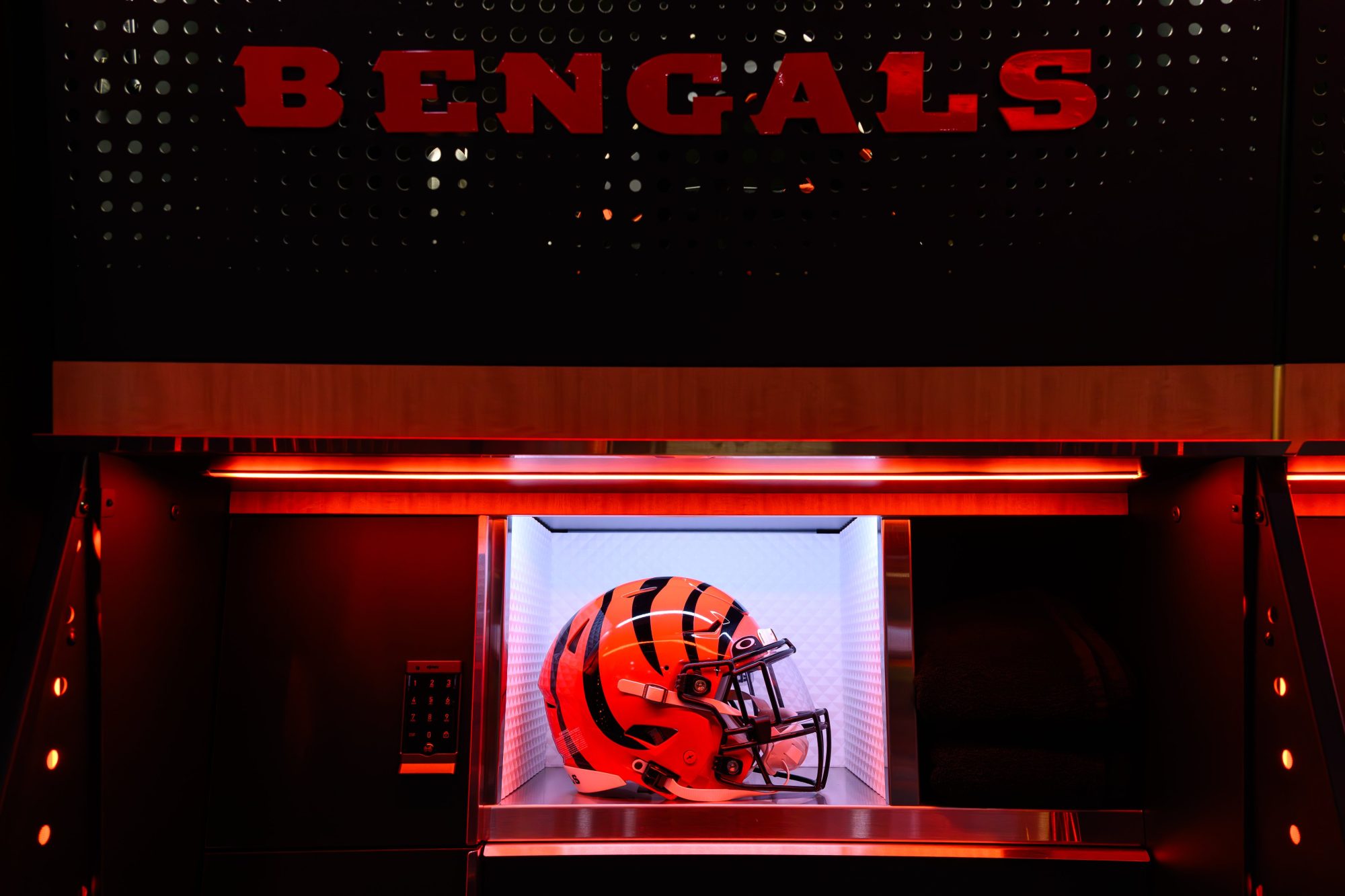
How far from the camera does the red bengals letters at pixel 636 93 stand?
1.29m

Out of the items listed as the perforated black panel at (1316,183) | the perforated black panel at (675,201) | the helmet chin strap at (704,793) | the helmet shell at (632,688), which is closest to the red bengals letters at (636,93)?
the perforated black panel at (675,201)

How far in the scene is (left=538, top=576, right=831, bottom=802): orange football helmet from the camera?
154 cm

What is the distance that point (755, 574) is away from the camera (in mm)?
1814

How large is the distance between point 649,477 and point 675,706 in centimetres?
39

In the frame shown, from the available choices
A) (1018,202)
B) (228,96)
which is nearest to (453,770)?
(228,96)

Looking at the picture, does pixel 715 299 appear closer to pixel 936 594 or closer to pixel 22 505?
pixel 936 594

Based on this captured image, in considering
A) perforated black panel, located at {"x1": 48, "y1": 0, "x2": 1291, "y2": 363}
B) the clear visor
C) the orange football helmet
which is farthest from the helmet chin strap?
perforated black panel, located at {"x1": 48, "y1": 0, "x2": 1291, "y2": 363}

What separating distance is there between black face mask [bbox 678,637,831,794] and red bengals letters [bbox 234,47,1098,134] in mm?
843

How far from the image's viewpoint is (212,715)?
1551 mm

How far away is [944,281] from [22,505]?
1.30 metres

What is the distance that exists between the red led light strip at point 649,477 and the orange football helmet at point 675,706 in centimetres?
25

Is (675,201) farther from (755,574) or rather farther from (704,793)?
(704,793)

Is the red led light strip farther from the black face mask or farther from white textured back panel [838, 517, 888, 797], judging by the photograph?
the black face mask

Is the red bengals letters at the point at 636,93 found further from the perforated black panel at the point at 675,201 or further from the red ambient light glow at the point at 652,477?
the red ambient light glow at the point at 652,477
